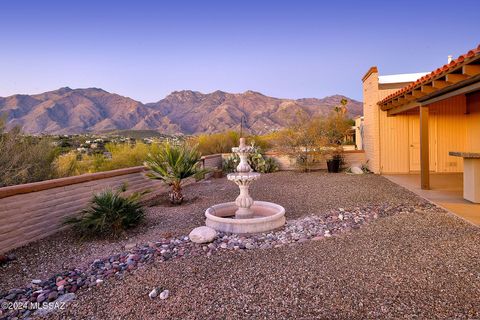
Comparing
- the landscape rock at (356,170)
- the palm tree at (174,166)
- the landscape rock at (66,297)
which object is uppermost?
the palm tree at (174,166)

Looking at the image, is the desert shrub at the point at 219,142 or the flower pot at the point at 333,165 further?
the desert shrub at the point at 219,142

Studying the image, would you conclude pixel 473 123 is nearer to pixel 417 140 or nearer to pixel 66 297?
pixel 417 140

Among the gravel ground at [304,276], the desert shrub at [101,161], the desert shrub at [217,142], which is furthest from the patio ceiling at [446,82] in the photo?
the desert shrub at [217,142]

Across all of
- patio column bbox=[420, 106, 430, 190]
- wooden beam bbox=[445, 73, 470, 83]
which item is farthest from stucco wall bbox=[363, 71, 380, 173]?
wooden beam bbox=[445, 73, 470, 83]

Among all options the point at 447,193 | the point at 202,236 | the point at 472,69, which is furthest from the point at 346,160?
the point at 202,236

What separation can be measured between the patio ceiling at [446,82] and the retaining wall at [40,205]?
7.28 metres

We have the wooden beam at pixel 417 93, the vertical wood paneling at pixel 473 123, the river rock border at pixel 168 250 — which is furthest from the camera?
the vertical wood paneling at pixel 473 123

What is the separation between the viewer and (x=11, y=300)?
293cm

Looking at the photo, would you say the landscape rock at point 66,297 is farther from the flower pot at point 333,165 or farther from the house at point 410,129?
the flower pot at point 333,165

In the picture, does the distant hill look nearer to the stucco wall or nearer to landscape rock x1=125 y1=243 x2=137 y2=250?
the stucco wall

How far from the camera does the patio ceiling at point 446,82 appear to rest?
512 cm

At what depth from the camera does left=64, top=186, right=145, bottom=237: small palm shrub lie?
4.78m

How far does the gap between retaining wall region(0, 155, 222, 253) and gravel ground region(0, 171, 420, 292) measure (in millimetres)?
200

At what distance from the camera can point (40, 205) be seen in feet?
15.6
